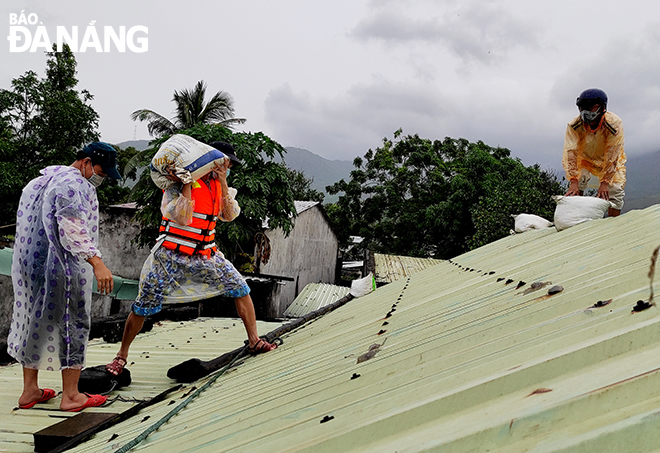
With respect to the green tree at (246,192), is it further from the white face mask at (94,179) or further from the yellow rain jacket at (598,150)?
the white face mask at (94,179)

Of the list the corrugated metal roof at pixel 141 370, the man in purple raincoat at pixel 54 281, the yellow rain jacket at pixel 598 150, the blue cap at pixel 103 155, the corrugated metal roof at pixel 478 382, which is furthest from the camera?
the yellow rain jacket at pixel 598 150

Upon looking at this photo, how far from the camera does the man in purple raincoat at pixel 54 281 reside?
2842 mm

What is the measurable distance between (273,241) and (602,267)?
14.9 m

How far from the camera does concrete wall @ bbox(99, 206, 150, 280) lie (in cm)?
1408

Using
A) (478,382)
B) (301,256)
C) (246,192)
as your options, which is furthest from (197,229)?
(301,256)

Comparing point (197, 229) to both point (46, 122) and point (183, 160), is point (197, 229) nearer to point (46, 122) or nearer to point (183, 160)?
point (183, 160)

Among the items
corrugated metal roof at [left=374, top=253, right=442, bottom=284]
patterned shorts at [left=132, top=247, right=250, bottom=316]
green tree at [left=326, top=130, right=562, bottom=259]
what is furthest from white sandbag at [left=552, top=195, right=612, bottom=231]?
green tree at [left=326, top=130, right=562, bottom=259]

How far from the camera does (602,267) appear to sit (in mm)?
2133

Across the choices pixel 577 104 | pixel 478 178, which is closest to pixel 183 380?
pixel 577 104

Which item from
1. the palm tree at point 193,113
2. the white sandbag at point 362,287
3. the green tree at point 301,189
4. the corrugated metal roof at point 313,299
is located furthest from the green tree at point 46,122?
the green tree at point 301,189

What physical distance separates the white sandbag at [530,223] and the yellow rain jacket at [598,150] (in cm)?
62

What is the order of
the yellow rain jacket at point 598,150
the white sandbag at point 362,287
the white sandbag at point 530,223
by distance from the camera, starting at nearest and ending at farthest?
the yellow rain jacket at point 598,150 < the white sandbag at point 530,223 < the white sandbag at point 362,287

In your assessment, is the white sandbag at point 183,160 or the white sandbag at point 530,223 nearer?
the white sandbag at point 183,160

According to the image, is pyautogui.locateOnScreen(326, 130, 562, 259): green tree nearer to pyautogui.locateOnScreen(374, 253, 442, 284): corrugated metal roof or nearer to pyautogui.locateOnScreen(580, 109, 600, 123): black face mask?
pyautogui.locateOnScreen(374, 253, 442, 284): corrugated metal roof
